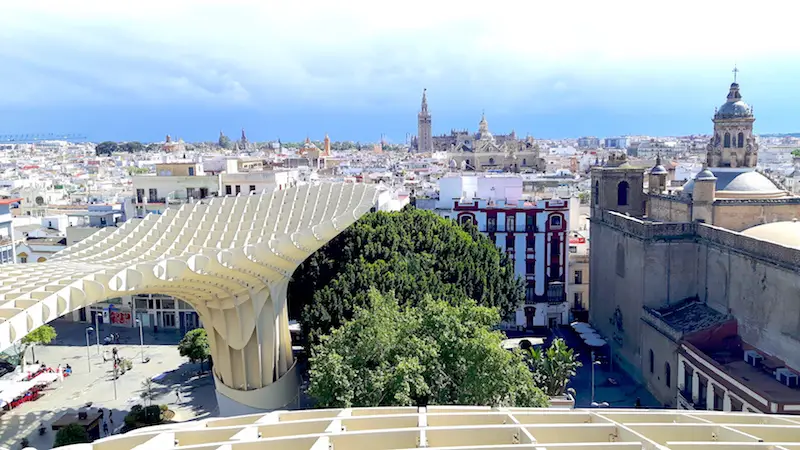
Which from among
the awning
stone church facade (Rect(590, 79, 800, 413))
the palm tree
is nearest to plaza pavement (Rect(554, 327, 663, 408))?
stone church facade (Rect(590, 79, 800, 413))

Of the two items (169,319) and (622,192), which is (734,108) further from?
(169,319)

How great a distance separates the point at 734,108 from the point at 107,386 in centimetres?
3832

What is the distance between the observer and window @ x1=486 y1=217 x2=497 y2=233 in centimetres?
4616

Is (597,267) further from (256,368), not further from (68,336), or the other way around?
(68,336)

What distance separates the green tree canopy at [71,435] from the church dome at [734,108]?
36563 mm

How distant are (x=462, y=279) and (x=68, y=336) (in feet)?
94.3

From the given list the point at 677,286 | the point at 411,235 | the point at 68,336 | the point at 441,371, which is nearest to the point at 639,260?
the point at 677,286

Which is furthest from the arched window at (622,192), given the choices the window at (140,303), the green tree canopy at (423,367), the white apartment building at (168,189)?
the window at (140,303)

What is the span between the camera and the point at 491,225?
4622 centimetres

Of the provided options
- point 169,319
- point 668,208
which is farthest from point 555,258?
point 169,319

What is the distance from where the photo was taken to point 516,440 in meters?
12.1

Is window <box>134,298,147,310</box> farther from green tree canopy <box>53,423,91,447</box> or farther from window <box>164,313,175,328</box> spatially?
green tree canopy <box>53,423,91,447</box>

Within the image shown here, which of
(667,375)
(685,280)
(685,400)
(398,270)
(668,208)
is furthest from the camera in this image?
(668,208)

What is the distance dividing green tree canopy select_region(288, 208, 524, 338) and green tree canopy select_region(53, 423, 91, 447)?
10046mm
